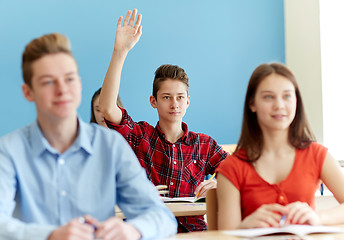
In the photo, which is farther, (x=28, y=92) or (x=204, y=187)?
(x=204, y=187)

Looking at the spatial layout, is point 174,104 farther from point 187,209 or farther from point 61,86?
point 61,86

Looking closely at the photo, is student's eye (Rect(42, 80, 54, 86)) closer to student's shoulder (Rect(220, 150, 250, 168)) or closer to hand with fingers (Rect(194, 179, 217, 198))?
student's shoulder (Rect(220, 150, 250, 168))

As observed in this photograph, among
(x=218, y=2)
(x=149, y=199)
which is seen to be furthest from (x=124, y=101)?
(x=149, y=199)

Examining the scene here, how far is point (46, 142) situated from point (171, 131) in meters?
1.33

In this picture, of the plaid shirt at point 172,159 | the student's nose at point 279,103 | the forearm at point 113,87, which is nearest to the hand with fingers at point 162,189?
the plaid shirt at point 172,159

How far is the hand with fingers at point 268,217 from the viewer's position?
1.44 meters

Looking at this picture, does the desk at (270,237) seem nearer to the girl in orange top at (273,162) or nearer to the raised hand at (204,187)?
the girl in orange top at (273,162)

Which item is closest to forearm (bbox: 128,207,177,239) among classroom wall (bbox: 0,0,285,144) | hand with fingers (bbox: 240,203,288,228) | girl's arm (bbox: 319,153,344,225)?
hand with fingers (bbox: 240,203,288,228)

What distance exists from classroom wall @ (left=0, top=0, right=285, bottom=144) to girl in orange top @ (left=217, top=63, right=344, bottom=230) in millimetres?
2014

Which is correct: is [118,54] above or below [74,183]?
above

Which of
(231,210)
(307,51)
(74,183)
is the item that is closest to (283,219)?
(231,210)

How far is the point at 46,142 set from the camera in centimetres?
133

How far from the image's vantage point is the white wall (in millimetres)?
4227

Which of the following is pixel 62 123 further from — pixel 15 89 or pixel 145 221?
pixel 15 89
